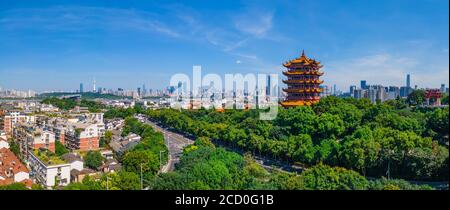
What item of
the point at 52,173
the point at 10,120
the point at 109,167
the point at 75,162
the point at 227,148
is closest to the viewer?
the point at 52,173

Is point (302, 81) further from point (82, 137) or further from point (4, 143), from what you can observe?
point (4, 143)

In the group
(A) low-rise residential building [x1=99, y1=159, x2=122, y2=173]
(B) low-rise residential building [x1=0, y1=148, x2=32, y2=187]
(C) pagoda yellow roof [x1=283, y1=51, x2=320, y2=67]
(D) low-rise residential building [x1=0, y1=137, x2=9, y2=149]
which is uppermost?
(C) pagoda yellow roof [x1=283, y1=51, x2=320, y2=67]

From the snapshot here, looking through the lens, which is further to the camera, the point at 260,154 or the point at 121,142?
the point at 121,142

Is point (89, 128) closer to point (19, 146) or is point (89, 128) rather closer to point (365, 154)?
point (19, 146)

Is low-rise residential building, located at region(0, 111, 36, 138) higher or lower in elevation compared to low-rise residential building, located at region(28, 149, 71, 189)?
higher

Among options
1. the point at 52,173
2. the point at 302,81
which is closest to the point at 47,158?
the point at 52,173

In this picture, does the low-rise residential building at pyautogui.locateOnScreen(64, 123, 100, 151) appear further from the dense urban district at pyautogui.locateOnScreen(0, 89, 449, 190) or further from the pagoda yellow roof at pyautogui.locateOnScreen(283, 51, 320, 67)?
the pagoda yellow roof at pyautogui.locateOnScreen(283, 51, 320, 67)

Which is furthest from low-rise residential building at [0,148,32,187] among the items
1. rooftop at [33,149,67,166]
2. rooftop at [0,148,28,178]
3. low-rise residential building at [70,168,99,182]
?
low-rise residential building at [70,168,99,182]
